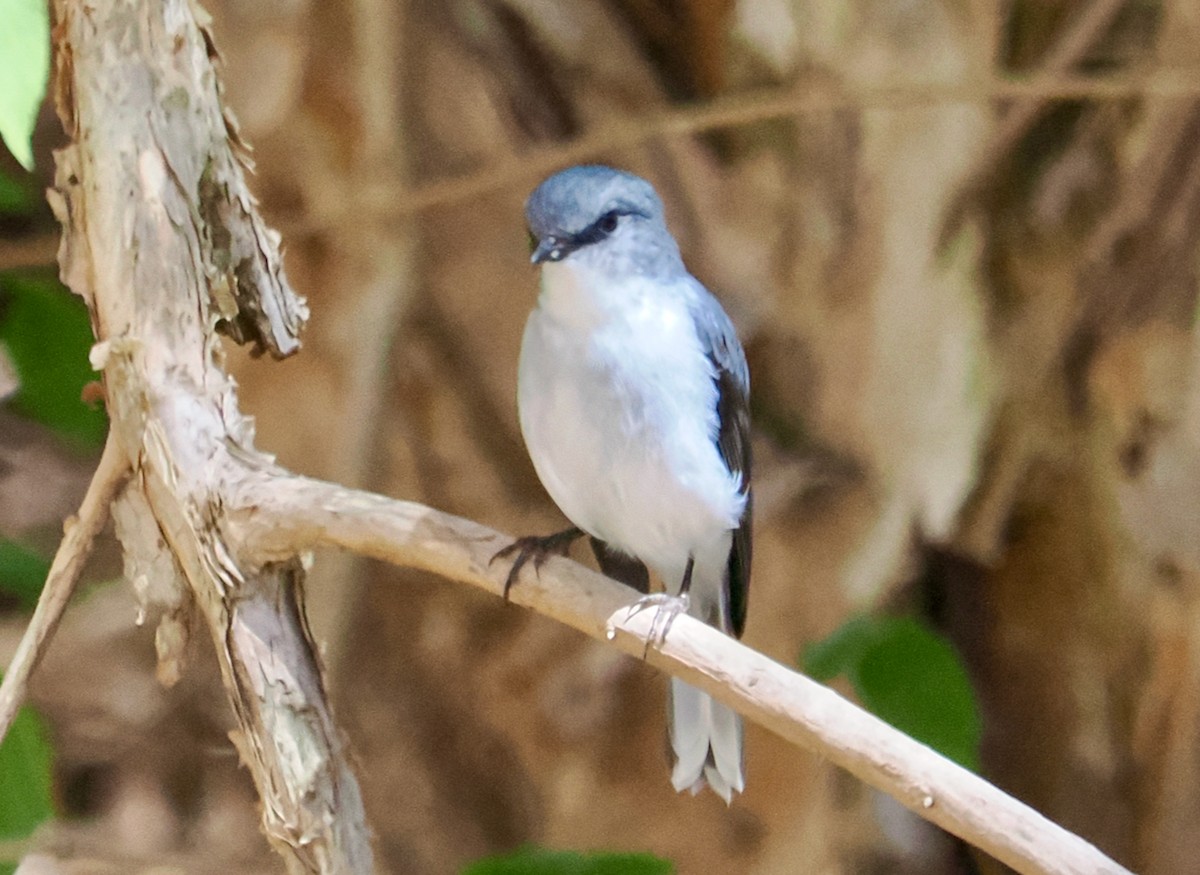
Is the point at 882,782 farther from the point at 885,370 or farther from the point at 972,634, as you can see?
the point at 972,634

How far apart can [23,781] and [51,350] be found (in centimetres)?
60

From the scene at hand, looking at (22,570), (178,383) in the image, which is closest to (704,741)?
(178,383)

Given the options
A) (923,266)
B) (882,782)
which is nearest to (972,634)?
(923,266)

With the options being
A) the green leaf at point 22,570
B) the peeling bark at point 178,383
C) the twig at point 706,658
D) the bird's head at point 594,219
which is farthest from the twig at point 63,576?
the green leaf at point 22,570

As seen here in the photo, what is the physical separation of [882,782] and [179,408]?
2.08 feet

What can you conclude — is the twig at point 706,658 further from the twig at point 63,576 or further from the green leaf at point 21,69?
the green leaf at point 21,69

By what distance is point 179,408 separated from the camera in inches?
39.0

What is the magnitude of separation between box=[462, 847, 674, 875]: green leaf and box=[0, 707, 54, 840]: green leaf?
48cm

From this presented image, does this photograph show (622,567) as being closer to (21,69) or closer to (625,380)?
(625,380)

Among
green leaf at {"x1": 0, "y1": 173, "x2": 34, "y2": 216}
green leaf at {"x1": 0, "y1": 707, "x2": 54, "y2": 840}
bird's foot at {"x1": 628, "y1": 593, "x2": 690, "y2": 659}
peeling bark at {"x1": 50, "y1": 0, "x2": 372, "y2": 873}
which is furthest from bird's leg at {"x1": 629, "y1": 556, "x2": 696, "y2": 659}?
green leaf at {"x1": 0, "y1": 173, "x2": 34, "y2": 216}

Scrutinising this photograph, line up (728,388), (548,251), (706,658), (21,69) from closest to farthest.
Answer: (21,69) → (706,658) → (548,251) → (728,388)

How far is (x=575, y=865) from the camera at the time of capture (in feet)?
4.60

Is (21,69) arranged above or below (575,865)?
above

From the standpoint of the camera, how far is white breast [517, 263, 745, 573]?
1.10m
